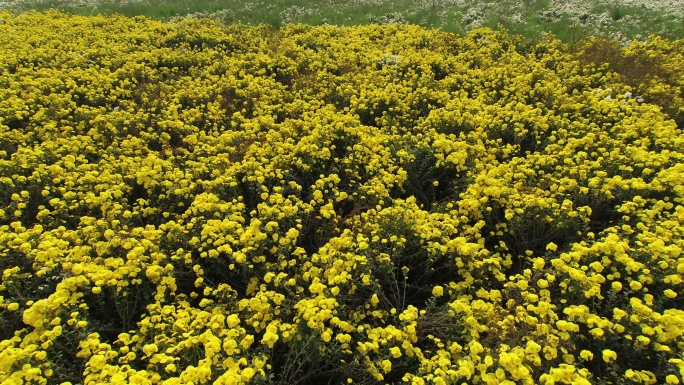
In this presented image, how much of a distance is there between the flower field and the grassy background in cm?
255

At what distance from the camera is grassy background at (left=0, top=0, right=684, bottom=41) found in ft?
42.5

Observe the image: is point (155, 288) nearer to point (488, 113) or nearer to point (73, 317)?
point (73, 317)

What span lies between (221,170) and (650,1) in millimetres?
15751

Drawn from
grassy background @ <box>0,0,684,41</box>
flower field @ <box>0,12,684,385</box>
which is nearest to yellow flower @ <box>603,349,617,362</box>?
flower field @ <box>0,12,684,385</box>

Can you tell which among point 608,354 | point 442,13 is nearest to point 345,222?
point 608,354

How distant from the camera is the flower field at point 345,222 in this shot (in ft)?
12.9

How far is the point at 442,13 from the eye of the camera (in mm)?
15281

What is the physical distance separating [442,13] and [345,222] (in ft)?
39.7

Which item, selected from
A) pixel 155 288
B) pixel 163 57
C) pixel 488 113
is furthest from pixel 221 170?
pixel 163 57

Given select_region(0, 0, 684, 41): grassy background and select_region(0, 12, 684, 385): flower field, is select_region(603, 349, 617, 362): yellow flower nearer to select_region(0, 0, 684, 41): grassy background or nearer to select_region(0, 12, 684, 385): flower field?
select_region(0, 12, 684, 385): flower field

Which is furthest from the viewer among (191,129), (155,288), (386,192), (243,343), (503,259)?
(191,129)

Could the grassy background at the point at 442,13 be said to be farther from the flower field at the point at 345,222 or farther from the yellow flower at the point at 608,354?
the yellow flower at the point at 608,354

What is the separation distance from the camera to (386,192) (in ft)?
20.5

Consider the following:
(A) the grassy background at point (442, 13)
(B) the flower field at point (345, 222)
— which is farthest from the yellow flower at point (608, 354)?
(A) the grassy background at point (442, 13)
